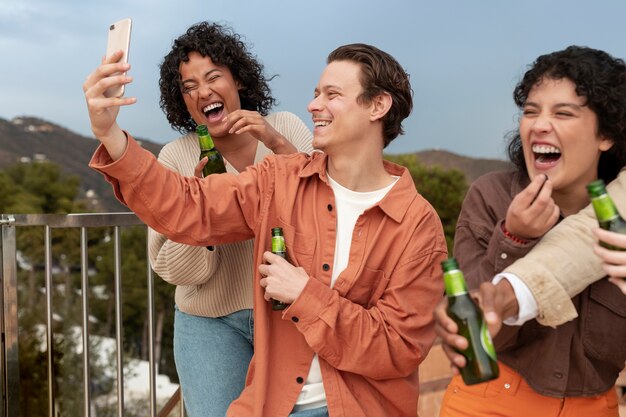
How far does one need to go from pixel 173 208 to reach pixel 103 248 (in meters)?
28.0

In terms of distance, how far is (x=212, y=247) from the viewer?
8.84 feet

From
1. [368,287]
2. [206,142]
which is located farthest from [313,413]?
[206,142]

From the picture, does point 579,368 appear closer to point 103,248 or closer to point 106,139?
point 106,139

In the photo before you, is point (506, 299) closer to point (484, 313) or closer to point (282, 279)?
point (484, 313)

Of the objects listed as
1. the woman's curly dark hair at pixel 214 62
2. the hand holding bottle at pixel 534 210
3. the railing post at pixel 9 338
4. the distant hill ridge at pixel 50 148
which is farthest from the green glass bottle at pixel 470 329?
the distant hill ridge at pixel 50 148

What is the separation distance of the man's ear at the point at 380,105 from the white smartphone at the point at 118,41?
Answer: 0.77 m

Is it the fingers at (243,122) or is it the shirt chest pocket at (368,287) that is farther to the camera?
the fingers at (243,122)

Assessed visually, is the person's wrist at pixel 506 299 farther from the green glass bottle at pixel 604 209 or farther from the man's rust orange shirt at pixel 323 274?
the man's rust orange shirt at pixel 323 274

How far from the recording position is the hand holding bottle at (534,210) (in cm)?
185

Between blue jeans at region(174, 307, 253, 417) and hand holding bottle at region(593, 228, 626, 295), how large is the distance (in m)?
1.32

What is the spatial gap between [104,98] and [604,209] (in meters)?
1.19

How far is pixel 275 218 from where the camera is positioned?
93.2 inches

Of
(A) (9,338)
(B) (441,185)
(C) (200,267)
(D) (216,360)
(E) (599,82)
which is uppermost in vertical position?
(E) (599,82)

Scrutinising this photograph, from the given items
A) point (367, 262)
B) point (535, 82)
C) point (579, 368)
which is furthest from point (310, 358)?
point (535, 82)
